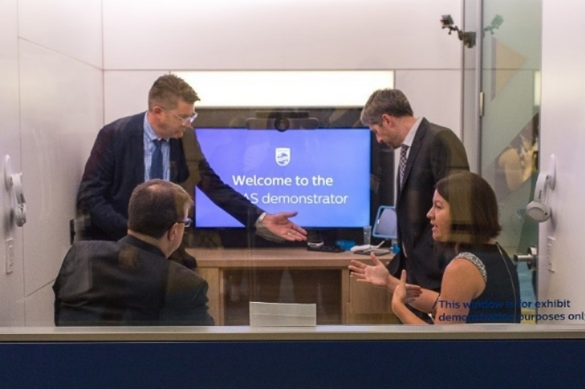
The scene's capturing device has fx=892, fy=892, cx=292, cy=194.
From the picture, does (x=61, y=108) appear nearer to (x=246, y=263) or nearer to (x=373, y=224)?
(x=246, y=263)

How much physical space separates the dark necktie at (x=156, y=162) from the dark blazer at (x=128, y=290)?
213mm

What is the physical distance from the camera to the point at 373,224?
2.84 metres

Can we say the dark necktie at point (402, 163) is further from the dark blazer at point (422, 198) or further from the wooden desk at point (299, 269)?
the wooden desk at point (299, 269)

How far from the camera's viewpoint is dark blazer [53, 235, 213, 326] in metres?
2.68

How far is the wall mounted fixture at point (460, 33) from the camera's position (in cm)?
292

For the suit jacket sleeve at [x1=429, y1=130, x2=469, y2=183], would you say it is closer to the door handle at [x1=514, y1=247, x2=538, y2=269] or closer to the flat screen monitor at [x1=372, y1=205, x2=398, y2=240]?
the flat screen monitor at [x1=372, y1=205, x2=398, y2=240]

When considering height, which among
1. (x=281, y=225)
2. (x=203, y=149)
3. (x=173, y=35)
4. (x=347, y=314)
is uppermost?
(x=173, y=35)

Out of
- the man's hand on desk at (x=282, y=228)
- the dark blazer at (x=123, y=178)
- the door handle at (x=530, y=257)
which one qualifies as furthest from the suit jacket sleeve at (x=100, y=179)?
the door handle at (x=530, y=257)

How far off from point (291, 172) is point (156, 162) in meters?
0.42

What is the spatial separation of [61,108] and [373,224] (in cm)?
106

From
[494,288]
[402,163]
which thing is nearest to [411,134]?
[402,163]

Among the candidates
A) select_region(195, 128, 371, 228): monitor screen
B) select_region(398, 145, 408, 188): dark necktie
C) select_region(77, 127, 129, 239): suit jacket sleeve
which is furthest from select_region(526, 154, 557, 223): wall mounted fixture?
select_region(77, 127, 129, 239): suit jacket sleeve

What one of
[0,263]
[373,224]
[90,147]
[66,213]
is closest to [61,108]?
[90,147]

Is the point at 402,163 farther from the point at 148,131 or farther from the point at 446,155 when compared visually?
the point at 148,131
